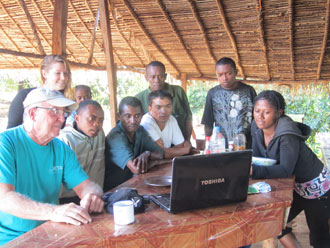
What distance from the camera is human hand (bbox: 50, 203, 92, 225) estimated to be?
4.74ft

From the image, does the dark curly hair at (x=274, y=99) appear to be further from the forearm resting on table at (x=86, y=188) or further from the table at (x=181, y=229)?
the forearm resting on table at (x=86, y=188)

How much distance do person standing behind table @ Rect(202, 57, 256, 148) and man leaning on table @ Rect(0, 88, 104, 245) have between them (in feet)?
7.13

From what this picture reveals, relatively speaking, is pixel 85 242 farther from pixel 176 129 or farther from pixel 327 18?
pixel 327 18

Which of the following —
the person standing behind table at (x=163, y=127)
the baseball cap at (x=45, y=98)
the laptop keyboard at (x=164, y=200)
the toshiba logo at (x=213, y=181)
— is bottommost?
the laptop keyboard at (x=164, y=200)

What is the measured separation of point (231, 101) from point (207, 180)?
228cm

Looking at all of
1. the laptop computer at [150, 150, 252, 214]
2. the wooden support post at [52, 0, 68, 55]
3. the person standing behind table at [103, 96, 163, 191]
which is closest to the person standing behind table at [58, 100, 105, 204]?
the person standing behind table at [103, 96, 163, 191]

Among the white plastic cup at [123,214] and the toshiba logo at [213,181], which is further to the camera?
the toshiba logo at [213,181]

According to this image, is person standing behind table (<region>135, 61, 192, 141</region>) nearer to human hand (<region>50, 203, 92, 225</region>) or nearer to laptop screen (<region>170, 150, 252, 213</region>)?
laptop screen (<region>170, 150, 252, 213</region>)

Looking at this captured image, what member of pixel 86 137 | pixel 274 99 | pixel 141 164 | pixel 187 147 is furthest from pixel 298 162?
pixel 86 137

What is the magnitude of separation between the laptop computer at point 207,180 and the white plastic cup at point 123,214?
8.3 inches

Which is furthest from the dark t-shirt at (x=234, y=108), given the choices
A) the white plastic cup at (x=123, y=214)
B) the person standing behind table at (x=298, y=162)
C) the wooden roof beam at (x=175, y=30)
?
the white plastic cup at (x=123, y=214)

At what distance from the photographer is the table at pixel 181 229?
1.31 m

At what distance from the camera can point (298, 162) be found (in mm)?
2398

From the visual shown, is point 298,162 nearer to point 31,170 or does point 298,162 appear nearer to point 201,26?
point 31,170
